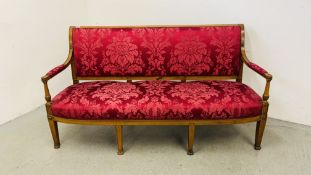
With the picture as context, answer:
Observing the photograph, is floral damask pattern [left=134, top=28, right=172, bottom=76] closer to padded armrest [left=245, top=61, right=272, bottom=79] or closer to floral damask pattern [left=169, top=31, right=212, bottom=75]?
floral damask pattern [left=169, top=31, right=212, bottom=75]

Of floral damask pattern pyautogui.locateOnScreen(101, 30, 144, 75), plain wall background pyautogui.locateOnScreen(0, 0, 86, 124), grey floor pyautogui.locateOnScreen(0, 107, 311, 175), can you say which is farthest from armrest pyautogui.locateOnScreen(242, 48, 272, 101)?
plain wall background pyautogui.locateOnScreen(0, 0, 86, 124)

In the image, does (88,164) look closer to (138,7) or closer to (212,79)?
(212,79)

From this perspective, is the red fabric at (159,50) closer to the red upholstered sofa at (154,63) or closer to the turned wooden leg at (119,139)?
the red upholstered sofa at (154,63)

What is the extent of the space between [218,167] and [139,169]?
0.57 metres

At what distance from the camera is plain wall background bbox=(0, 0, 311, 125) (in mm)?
2555

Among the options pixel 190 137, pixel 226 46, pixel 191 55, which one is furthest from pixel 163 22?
pixel 190 137

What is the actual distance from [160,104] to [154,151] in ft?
1.43

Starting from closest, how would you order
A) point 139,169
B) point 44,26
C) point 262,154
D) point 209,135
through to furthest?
point 139,169 < point 262,154 < point 209,135 < point 44,26

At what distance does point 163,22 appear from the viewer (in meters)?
3.00

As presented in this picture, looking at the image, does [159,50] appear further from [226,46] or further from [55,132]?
[55,132]

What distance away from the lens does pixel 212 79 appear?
2650 millimetres

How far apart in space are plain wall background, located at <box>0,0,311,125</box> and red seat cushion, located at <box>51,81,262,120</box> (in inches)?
23.4

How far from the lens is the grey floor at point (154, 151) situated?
2135 mm
